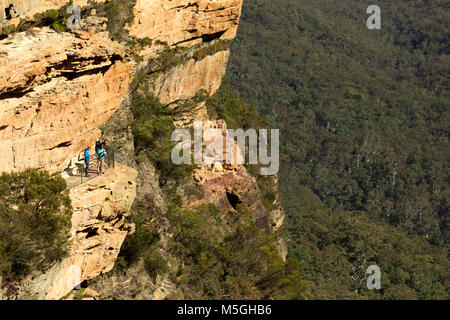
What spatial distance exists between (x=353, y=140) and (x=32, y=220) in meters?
87.0

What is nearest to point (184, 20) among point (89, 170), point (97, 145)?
point (97, 145)

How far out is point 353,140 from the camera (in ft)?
303

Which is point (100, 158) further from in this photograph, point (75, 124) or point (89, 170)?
point (75, 124)

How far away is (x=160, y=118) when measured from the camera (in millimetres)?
23828

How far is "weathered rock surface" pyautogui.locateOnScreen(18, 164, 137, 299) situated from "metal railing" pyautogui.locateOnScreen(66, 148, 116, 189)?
0.69 feet

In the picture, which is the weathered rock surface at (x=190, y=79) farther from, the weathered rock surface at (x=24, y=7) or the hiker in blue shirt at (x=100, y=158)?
the hiker in blue shirt at (x=100, y=158)

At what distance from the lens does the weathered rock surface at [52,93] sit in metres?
10.9

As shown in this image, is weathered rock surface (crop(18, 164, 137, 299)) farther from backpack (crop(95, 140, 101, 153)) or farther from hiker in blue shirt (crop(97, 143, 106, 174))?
backpack (crop(95, 140, 101, 153))

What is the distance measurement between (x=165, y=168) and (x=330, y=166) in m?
67.9

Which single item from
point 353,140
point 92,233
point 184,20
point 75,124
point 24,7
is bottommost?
point 353,140

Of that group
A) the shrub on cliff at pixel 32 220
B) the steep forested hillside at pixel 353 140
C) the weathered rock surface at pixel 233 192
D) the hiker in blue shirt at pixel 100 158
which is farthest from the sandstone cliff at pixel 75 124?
the steep forested hillside at pixel 353 140

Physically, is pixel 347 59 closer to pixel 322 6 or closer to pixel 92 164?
pixel 322 6

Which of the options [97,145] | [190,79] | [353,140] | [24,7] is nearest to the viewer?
[97,145]

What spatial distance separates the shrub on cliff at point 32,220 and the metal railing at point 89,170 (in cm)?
108
